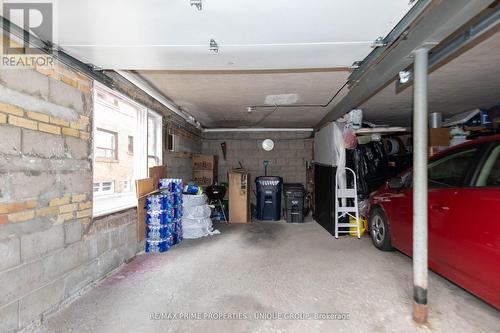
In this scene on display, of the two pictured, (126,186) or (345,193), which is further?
(345,193)

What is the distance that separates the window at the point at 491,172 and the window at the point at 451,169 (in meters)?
0.15

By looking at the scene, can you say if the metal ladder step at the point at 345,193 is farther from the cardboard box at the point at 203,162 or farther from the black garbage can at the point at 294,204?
the cardboard box at the point at 203,162

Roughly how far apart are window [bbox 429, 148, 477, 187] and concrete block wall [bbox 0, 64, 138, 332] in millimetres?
3445

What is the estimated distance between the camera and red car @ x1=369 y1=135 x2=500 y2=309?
1.78 m

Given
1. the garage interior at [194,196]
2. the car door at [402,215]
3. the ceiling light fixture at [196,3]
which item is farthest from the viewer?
the car door at [402,215]

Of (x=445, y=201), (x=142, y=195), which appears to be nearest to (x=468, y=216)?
(x=445, y=201)

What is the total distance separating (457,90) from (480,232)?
238 centimetres

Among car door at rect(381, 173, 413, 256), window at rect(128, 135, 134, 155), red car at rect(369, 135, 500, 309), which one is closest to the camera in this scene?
red car at rect(369, 135, 500, 309)

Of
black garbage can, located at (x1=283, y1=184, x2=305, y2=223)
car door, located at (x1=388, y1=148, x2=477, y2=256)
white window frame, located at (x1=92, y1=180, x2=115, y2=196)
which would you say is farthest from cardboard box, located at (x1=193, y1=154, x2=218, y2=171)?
car door, located at (x1=388, y1=148, x2=477, y2=256)

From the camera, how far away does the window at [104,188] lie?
3091mm

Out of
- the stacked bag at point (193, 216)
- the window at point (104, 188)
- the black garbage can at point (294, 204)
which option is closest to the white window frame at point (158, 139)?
the stacked bag at point (193, 216)

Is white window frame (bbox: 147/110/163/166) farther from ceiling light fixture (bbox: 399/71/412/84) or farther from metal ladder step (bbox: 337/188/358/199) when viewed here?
ceiling light fixture (bbox: 399/71/412/84)

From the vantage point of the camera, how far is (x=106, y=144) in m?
3.41

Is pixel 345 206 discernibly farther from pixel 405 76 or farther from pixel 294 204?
pixel 405 76
